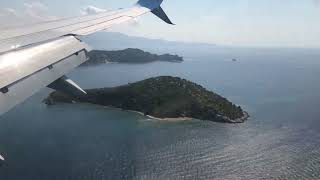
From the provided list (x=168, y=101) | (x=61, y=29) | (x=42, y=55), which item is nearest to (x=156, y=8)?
(x=61, y=29)

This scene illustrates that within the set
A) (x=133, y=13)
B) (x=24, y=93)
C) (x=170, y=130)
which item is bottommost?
(x=170, y=130)

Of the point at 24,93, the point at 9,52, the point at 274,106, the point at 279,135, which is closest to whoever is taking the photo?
the point at 24,93

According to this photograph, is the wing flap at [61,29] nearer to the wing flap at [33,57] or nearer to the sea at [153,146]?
the wing flap at [33,57]

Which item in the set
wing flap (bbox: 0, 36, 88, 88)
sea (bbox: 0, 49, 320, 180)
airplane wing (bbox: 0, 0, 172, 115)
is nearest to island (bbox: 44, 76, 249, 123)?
sea (bbox: 0, 49, 320, 180)

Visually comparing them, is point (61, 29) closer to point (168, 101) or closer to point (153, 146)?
point (153, 146)

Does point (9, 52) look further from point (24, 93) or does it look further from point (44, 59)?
point (24, 93)

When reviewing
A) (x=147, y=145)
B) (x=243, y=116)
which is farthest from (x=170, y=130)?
(x=243, y=116)
